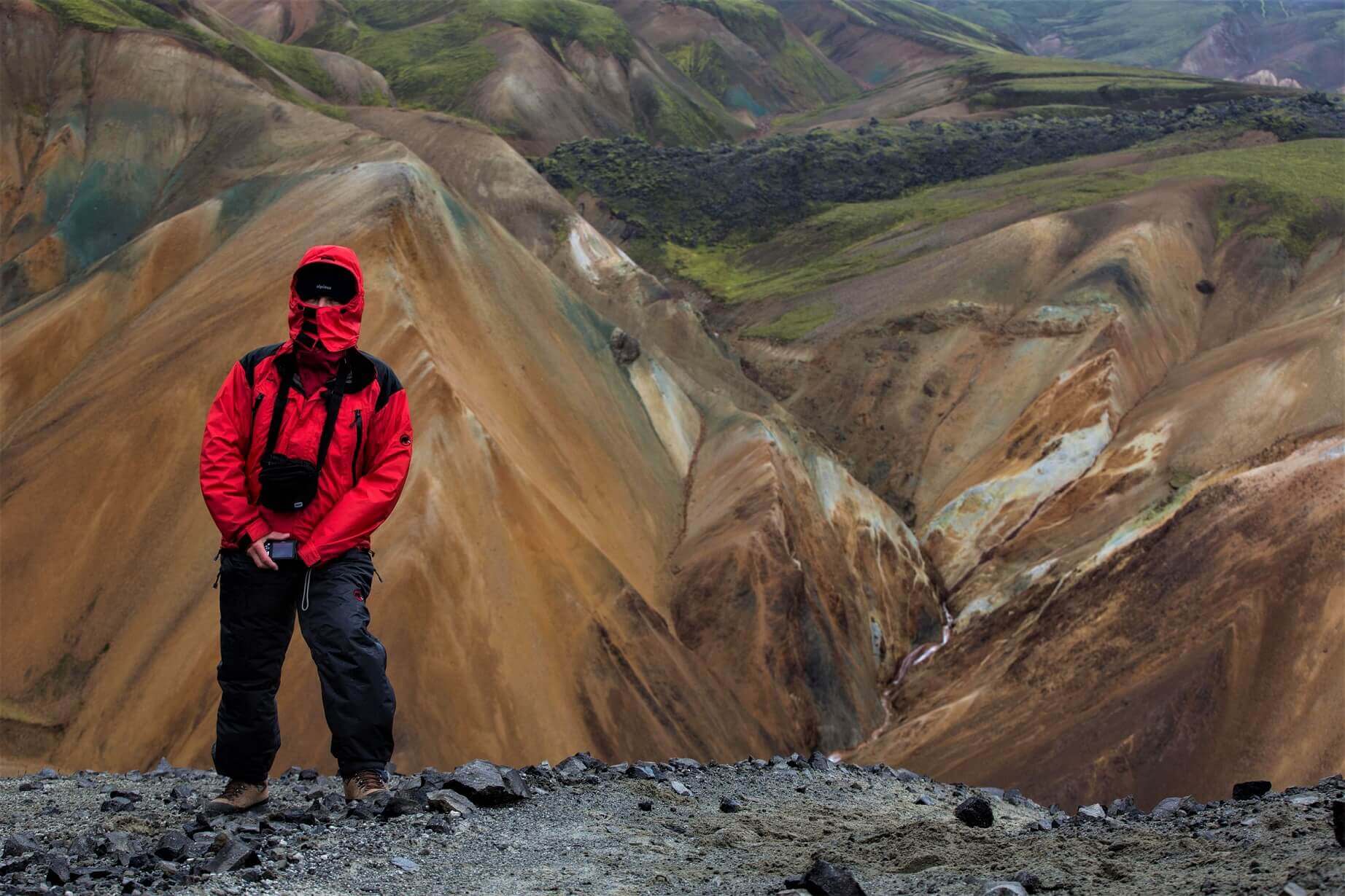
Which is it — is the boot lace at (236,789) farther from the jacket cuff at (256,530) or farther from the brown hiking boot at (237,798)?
the jacket cuff at (256,530)

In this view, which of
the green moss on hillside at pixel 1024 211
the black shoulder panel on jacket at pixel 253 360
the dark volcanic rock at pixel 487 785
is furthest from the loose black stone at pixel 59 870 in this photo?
the green moss on hillside at pixel 1024 211

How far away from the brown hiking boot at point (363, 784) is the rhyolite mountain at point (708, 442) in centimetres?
1000

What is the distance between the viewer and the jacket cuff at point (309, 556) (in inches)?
252

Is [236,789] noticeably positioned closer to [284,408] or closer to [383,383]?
[284,408]

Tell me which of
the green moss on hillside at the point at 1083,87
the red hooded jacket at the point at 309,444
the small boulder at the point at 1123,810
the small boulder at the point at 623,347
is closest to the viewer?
the red hooded jacket at the point at 309,444

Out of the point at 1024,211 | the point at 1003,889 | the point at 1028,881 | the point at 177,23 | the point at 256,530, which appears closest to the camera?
the point at 1003,889

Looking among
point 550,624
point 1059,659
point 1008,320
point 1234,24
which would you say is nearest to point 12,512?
point 550,624

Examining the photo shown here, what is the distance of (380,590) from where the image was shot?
1783 centimetres

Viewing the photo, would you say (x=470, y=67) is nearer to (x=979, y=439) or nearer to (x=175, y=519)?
(x=979, y=439)

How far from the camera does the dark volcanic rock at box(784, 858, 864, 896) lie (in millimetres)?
5395

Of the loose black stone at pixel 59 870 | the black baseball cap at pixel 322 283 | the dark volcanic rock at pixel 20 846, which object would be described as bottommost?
the loose black stone at pixel 59 870

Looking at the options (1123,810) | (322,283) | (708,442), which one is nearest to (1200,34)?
(708,442)

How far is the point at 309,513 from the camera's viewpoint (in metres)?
6.57

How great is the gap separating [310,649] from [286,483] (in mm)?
801
